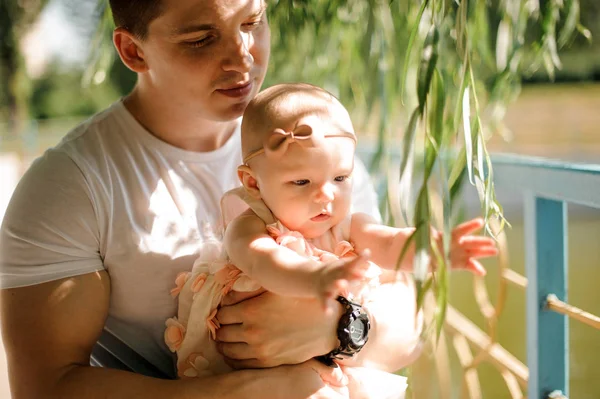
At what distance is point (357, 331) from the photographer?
3.56 ft

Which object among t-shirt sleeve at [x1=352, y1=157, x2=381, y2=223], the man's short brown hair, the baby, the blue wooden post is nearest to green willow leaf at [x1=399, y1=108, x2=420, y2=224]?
the baby

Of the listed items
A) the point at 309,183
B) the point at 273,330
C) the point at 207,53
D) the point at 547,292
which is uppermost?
the point at 207,53

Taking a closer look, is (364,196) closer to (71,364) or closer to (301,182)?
(301,182)

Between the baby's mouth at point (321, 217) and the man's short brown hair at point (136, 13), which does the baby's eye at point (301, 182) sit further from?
the man's short brown hair at point (136, 13)

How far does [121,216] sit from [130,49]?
31cm

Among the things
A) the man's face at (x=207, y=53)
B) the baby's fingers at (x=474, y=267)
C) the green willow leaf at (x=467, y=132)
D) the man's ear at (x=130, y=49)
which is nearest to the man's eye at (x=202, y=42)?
the man's face at (x=207, y=53)

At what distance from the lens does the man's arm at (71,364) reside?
1.06m

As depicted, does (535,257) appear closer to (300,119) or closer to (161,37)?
(300,119)

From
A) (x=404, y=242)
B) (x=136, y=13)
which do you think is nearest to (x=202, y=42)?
(x=136, y=13)

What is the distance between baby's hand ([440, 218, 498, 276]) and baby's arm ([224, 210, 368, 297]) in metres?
0.19

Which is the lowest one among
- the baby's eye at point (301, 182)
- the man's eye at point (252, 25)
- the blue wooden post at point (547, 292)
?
the blue wooden post at point (547, 292)

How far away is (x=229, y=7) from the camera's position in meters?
1.15

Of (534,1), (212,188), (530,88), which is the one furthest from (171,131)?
(530,88)

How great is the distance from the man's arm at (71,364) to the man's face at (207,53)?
0.35 metres
